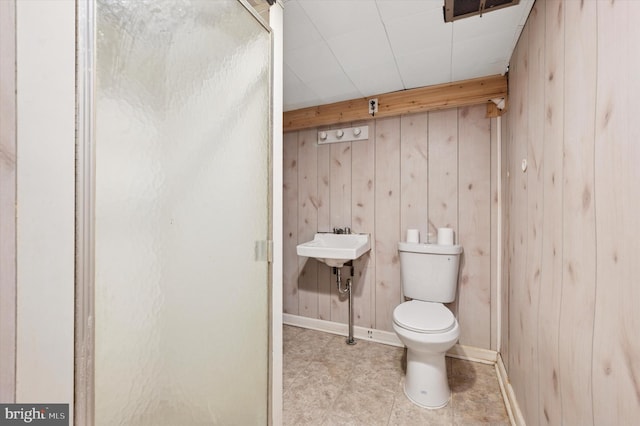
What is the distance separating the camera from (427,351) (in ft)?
5.50

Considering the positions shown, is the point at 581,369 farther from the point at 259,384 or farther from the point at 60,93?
the point at 60,93

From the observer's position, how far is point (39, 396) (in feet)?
1.70

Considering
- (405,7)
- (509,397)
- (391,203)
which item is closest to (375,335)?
(509,397)

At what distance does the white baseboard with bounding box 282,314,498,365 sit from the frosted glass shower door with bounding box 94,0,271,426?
1562 mm

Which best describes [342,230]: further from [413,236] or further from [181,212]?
[181,212]

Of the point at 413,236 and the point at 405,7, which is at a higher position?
the point at 405,7

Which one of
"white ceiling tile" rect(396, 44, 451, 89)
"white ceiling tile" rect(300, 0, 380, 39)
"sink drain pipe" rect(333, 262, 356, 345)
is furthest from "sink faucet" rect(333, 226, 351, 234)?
"white ceiling tile" rect(300, 0, 380, 39)

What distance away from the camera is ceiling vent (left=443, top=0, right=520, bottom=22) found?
1.29m

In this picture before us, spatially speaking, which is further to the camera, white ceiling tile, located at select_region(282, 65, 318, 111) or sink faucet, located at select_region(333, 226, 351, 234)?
sink faucet, located at select_region(333, 226, 351, 234)

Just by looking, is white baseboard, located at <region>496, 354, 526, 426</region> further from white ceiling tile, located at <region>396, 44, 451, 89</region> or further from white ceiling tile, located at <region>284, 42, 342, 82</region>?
white ceiling tile, located at <region>284, 42, 342, 82</region>

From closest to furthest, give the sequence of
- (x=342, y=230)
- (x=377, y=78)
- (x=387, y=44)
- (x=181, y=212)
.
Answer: (x=181, y=212), (x=387, y=44), (x=377, y=78), (x=342, y=230)

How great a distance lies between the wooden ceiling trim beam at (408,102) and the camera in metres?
2.06

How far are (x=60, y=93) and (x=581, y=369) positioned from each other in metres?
1.53

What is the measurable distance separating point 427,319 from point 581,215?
113 centimetres
